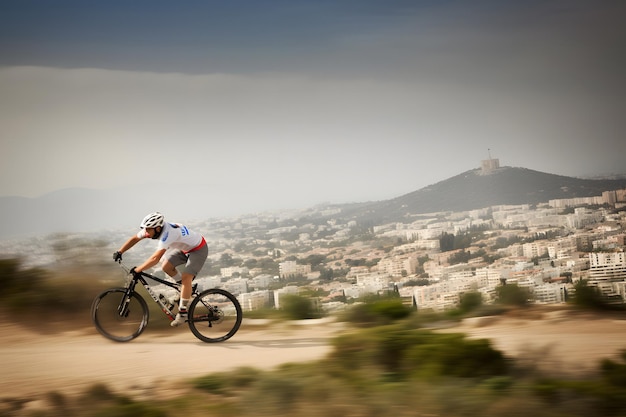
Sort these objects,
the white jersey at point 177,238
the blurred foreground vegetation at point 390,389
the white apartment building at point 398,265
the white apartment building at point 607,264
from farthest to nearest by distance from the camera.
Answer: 1. the white apartment building at point 398,265
2. the white apartment building at point 607,264
3. the white jersey at point 177,238
4. the blurred foreground vegetation at point 390,389

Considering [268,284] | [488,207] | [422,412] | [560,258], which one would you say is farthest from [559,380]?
[488,207]

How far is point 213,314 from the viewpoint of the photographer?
30.3 feet

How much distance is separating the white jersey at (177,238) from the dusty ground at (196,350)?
5.02 feet

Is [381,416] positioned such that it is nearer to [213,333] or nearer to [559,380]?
[559,380]

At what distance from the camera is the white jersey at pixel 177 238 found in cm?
873

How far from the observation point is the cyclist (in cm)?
869

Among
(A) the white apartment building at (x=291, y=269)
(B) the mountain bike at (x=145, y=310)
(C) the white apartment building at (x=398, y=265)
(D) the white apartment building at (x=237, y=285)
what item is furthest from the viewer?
(C) the white apartment building at (x=398, y=265)

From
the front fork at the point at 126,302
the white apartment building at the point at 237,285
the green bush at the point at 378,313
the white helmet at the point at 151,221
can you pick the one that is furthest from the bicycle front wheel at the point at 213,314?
the white apartment building at the point at 237,285

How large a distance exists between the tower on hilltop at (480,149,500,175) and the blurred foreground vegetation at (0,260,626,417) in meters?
26.8

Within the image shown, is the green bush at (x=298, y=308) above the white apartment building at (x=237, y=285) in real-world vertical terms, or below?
below

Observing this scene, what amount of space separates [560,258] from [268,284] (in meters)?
10.3

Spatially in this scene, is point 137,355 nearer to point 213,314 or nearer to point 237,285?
point 213,314

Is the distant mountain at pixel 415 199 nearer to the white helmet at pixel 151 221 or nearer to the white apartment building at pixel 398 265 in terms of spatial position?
the white apartment building at pixel 398 265

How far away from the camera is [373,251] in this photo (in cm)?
2391
